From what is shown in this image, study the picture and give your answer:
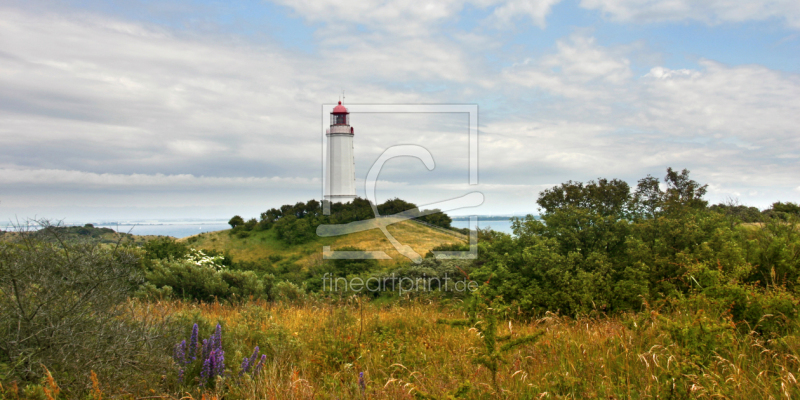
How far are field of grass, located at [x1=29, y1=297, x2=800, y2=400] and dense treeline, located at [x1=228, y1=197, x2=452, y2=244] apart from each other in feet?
63.0

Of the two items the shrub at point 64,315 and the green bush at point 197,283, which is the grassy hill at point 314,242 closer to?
the green bush at point 197,283

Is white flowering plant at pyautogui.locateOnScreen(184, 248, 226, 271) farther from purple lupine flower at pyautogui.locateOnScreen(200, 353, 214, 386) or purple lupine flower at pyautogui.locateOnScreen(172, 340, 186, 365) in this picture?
purple lupine flower at pyautogui.locateOnScreen(200, 353, 214, 386)

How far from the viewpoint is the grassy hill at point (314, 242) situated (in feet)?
73.8

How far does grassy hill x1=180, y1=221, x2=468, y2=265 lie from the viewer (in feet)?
73.8

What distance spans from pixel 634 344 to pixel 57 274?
520cm

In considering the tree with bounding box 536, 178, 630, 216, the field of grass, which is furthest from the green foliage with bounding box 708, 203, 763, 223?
the field of grass

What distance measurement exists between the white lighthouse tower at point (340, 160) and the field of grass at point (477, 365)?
28.2m

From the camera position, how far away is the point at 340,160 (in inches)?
1344

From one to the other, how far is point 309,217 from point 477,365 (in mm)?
25303

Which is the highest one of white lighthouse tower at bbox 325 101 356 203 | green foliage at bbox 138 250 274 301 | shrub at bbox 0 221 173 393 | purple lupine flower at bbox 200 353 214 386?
white lighthouse tower at bbox 325 101 356 203

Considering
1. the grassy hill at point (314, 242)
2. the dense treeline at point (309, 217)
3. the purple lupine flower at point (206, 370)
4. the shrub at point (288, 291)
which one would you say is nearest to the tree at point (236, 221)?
the dense treeline at point (309, 217)

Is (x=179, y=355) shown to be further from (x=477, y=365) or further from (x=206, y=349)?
(x=477, y=365)

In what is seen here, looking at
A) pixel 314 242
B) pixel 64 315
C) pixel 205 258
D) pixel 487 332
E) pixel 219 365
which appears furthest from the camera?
pixel 314 242

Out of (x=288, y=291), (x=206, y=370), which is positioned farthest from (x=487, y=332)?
(x=288, y=291)
